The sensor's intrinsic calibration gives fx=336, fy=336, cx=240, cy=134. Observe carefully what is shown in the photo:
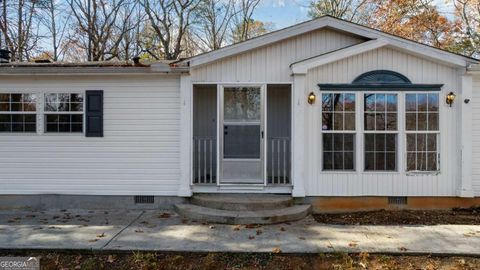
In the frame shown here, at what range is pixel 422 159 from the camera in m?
6.49

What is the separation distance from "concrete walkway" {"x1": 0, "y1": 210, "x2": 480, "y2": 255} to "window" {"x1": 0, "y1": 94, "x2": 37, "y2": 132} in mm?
1802

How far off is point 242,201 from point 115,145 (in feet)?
9.03

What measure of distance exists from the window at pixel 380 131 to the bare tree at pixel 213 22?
50.2 feet

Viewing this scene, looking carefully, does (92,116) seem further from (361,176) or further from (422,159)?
(422,159)

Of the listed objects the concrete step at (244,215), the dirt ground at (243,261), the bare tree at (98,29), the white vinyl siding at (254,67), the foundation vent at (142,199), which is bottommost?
the dirt ground at (243,261)

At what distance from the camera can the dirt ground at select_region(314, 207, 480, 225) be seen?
19.0 ft

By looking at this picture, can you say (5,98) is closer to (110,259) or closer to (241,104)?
(110,259)

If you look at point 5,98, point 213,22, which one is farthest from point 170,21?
point 5,98

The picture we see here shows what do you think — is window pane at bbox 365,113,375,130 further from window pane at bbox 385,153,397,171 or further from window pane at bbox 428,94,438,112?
window pane at bbox 428,94,438,112

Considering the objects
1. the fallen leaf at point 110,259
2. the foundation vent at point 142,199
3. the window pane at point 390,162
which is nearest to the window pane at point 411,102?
the window pane at point 390,162

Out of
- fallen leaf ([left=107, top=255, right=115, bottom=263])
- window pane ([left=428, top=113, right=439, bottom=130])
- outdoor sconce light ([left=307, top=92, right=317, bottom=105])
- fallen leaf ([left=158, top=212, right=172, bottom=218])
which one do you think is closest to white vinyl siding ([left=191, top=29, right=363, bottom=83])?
outdoor sconce light ([left=307, top=92, right=317, bottom=105])

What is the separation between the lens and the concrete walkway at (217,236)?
4523 mm

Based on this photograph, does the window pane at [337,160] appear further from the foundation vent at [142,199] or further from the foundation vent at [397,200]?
the foundation vent at [142,199]

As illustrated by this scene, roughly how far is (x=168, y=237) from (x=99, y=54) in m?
16.1
